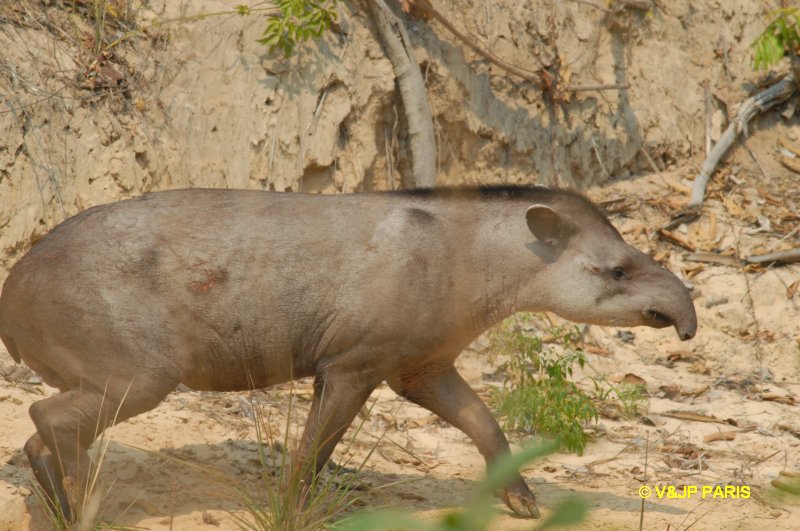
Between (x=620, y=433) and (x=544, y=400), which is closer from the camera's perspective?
(x=544, y=400)

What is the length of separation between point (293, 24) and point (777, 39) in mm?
5844

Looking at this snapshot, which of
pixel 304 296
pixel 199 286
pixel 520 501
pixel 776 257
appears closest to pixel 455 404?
pixel 520 501

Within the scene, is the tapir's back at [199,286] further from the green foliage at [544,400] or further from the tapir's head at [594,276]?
the green foliage at [544,400]

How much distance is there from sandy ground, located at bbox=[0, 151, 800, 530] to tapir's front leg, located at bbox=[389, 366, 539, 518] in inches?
8.8

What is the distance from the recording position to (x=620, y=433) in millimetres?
7859

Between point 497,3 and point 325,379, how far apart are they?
6300mm

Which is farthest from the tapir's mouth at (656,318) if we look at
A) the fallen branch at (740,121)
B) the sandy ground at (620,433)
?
the fallen branch at (740,121)

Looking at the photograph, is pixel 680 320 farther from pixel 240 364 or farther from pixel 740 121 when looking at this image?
pixel 740 121

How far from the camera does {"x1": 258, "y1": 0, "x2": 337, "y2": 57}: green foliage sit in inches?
351

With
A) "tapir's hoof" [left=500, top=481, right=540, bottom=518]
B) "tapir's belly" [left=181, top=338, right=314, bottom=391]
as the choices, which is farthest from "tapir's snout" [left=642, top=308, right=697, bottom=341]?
"tapir's belly" [left=181, top=338, right=314, bottom=391]

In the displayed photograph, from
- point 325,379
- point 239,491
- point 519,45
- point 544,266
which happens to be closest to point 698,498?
point 544,266

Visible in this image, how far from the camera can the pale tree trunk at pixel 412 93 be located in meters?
9.59

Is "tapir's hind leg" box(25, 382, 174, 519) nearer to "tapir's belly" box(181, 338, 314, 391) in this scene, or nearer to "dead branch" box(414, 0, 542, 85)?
"tapir's belly" box(181, 338, 314, 391)

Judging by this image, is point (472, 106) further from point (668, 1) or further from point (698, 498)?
point (698, 498)
